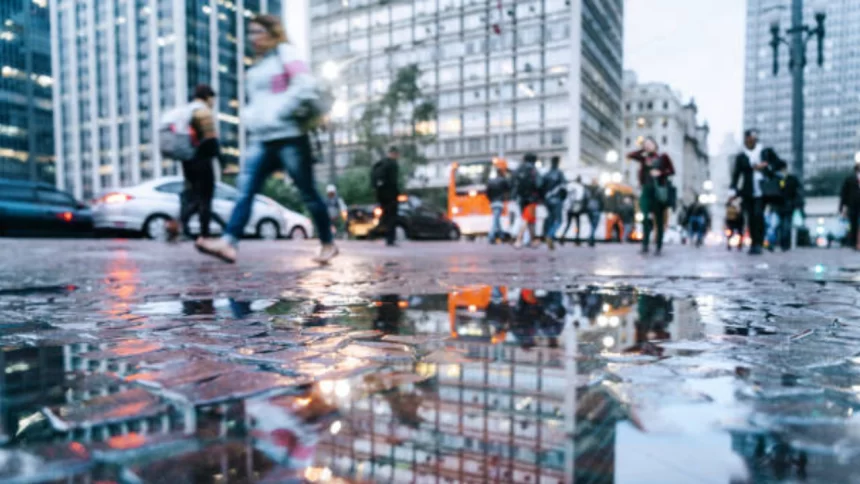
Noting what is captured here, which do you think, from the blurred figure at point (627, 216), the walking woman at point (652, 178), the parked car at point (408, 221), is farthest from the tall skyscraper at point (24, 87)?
the blurred figure at point (627, 216)

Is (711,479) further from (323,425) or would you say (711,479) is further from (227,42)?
(227,42)

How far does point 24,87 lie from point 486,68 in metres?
43.5

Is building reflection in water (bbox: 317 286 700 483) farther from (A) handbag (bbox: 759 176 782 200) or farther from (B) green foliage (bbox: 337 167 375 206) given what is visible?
(B) green foliage (bbox: 337 167 375 206)

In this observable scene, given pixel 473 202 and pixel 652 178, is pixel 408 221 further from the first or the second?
pixel 652 178

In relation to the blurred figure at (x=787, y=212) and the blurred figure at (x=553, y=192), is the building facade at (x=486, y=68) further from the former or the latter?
the blurred figure at (x=553, y=192)

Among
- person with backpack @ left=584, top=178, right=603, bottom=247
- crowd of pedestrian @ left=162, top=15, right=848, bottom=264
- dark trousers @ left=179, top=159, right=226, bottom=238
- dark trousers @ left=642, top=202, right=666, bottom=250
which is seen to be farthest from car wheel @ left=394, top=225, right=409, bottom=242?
dark trousers @ left=179, top=159, right=226, bottom=238

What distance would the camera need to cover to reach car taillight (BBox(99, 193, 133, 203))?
551 inches

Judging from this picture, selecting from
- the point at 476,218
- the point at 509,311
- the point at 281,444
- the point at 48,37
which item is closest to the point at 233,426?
the point at 281,444

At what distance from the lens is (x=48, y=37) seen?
22125 mm

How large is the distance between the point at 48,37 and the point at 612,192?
960 inches

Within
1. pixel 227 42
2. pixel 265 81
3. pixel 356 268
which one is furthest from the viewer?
pixel 227 42

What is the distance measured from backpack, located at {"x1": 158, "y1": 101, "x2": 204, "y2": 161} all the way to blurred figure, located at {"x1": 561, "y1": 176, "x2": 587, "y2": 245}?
11.9 meters

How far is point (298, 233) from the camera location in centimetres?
1934

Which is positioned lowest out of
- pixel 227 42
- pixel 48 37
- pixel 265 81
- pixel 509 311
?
pixel 509 311
